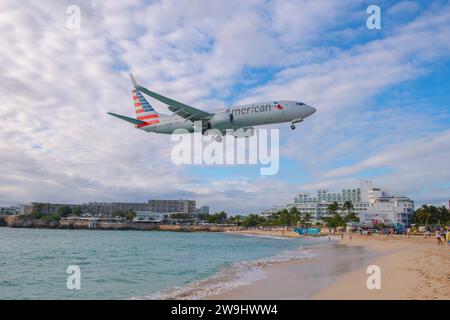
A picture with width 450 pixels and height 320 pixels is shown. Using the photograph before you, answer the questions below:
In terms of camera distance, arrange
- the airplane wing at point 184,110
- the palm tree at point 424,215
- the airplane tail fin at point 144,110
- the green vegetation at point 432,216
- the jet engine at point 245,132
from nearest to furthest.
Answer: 1. the airplane wing at point 184,110
2. the jet engine at point 245,132
3. the airplane tail fin at point 144,110
4. the palm tree at point 424,215
5. the green vegetation at point 432,216

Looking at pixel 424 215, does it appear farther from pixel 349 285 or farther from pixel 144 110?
pixel 349 285

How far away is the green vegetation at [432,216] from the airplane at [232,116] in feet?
486

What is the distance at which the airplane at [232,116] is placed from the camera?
3288cm

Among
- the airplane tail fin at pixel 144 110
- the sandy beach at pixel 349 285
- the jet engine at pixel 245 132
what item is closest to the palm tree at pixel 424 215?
the sandy beach at pixel 349 285

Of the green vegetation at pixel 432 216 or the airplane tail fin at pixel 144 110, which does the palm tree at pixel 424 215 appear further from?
the airplane tail fin at pixel 144 110

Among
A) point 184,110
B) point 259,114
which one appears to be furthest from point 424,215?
point 184,110

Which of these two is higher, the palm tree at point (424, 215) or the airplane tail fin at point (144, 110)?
the airplane tail fin at point (144, 110)

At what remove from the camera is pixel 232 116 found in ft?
111

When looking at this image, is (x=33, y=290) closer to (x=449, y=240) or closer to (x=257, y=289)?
(x=257, y=289)

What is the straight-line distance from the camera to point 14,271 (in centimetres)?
4028

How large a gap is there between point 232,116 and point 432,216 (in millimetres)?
153940

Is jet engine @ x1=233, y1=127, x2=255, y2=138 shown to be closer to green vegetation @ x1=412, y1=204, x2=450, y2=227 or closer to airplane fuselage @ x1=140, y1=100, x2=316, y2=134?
airplane fuselage @ x1=140, y1=100, x2=316, y2=134
